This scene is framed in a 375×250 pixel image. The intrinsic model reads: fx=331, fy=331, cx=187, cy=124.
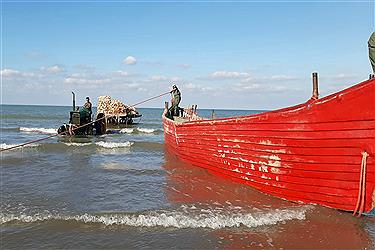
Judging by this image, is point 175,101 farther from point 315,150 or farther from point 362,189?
point 362,189

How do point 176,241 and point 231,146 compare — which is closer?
point 176,241

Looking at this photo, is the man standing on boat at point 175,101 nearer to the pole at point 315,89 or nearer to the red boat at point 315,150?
the red boat at point 315,150

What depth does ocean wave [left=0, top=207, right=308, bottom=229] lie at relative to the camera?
551cm

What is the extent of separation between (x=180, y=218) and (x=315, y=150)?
2645mm

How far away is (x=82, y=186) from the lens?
27.1ft

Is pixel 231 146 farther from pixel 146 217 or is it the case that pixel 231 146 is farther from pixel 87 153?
pixel 87 153

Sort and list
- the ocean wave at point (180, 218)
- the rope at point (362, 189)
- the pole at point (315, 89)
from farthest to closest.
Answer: the pole at point (315, 89), the ocean wave at point (180, 218), the rope at point (362, 189)

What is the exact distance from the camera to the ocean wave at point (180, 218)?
5512mm

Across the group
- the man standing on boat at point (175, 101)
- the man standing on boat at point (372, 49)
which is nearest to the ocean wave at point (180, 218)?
the man standing on boat at point (372, 49)

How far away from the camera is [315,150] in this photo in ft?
19.1

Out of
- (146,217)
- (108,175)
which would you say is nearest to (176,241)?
(146,217)

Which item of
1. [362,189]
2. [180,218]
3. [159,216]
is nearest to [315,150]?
[362,189]

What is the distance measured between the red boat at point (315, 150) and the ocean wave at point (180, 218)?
623 millimetres

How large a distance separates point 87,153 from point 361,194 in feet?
38.7
